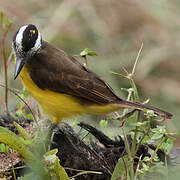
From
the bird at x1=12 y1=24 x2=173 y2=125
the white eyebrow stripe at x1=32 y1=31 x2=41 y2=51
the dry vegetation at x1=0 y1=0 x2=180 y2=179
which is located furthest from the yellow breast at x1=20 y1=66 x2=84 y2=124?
the dry vegetation at x1=0 y1=0 x2=180 y2=179

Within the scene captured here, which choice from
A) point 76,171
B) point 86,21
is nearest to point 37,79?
point 76,171

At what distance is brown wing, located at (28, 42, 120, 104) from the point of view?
421 cm

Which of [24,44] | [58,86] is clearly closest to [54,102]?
→ [58,86]

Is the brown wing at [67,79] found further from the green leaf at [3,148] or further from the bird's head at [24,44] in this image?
the green leaf at [3,148]

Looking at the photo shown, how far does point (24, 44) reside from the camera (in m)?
4.23

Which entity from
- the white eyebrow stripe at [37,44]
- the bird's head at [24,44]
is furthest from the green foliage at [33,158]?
the white eyebrow stripe at [37,44]

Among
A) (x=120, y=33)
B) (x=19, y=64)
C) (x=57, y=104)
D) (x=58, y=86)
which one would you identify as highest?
(x=120, y=33)

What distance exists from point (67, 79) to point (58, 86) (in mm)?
99

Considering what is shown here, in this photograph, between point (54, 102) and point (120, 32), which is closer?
point (54, 102)

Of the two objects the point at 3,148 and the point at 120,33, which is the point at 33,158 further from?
the point at 120,33

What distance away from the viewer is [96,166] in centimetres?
375

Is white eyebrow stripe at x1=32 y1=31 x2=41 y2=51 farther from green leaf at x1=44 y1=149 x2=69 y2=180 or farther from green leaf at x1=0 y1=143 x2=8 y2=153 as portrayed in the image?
green leaf at x1=44 y1=149 x2=69 y2=180

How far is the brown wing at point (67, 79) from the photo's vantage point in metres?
4.21

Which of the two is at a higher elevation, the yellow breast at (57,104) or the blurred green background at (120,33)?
the blurred green background at (120,33)
